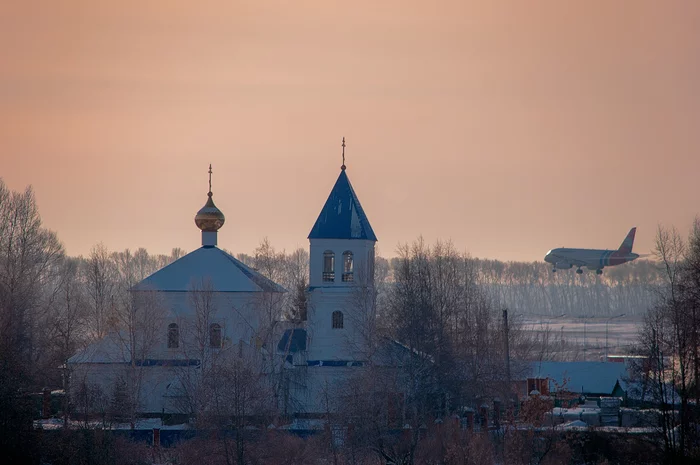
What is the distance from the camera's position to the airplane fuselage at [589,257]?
102250mm

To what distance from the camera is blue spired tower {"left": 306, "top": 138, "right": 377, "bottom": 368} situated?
3928 centimetres

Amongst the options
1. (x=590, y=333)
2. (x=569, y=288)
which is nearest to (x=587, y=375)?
(x=590, y=333)

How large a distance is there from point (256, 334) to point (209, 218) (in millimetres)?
5532

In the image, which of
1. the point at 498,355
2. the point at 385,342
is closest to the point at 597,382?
the point at 498,355

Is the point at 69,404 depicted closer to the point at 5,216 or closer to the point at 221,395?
the point at 221,395

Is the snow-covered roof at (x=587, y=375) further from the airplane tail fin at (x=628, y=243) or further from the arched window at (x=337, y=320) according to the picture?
the airplane tail fin at (x=628, y=243)

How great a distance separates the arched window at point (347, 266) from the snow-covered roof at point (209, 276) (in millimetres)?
3388

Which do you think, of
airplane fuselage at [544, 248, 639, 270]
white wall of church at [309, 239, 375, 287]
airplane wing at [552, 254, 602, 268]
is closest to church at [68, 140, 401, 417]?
white wall of church at [309, 239, 375, 287]

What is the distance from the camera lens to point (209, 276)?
4141 centimetres

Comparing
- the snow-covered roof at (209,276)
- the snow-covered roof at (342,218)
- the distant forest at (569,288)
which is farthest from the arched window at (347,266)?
the distant forest at (569,288)

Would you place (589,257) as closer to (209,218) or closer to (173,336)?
(209,218)

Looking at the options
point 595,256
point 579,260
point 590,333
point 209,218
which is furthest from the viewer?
point 579,260

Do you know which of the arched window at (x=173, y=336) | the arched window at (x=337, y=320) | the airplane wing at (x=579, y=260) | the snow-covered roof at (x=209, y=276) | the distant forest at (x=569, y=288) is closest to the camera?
the arched window at (x=337, y=320)

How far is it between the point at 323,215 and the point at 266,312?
4060mm
